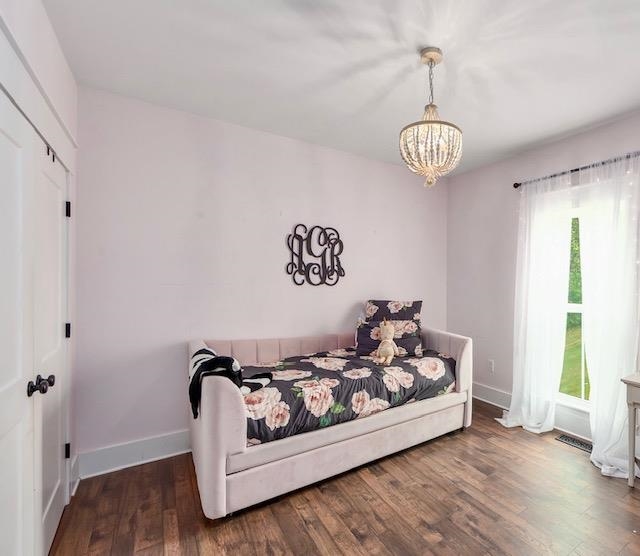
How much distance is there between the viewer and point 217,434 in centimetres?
170

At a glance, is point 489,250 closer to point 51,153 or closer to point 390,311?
point 390,311

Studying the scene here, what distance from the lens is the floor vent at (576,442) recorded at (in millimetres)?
2580

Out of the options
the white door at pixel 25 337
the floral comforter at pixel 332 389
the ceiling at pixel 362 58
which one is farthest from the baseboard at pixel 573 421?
the white door at pixel 25 337

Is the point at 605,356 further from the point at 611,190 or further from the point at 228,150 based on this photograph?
the point at 228,150

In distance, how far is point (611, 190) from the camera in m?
2.51

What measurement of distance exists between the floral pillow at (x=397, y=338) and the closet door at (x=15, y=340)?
Result: 2273mm

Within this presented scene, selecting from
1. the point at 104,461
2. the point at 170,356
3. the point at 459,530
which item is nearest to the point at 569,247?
the point at 459,530

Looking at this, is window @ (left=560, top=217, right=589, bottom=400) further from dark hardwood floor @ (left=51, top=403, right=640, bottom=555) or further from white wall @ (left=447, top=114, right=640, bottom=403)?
dark hardwood floor @ (left=51, top=403, right=640, bottom=555)

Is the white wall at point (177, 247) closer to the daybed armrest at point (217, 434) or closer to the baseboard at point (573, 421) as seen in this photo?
the daybed armrest at point (217, 434)

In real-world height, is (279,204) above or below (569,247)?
above

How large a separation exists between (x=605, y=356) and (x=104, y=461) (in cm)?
363

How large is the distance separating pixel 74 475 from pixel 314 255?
232 cm

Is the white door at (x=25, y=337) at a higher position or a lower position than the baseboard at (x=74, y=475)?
higher

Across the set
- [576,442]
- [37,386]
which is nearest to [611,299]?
[576,442]
